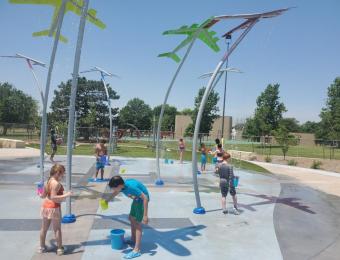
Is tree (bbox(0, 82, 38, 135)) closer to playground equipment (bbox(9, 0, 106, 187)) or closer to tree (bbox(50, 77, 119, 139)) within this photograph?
tree (bbox(50, 77, 119, 139))

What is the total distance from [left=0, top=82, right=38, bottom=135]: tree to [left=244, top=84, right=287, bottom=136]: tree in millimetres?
37274

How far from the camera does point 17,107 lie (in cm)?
6744

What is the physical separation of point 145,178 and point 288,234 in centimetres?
768

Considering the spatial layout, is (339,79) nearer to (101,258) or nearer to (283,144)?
(283,144)

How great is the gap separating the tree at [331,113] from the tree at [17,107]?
164ft

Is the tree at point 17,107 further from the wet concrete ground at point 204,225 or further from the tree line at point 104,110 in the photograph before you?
the wet concrete ground at point 204,225

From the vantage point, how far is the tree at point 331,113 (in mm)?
59625

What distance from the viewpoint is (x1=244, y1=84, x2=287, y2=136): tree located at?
5803cm

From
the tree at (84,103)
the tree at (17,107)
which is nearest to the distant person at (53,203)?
the tree at (84,103)

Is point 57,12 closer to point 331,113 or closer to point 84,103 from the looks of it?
point 84,103

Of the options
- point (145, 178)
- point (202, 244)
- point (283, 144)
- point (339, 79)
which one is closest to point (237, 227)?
point (202, 244)

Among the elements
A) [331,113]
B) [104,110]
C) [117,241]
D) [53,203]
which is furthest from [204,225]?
[331,113]

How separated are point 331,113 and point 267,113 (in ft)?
47.3

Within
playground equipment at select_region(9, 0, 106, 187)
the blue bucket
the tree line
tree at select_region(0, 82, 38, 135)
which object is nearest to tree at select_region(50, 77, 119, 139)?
the tree line
